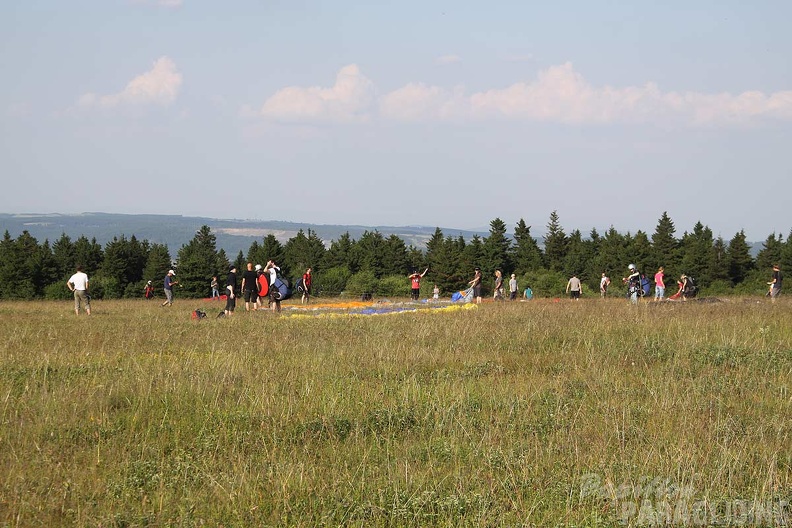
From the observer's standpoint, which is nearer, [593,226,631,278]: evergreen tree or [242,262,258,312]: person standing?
[242,262,258,312]: person standing

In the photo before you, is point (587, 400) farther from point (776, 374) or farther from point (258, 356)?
point (258, 356)

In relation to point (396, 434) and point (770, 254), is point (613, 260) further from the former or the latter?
point (396, 434)

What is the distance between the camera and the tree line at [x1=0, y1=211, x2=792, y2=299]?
81125 millimetres

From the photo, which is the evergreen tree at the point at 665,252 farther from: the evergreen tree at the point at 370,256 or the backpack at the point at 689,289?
the backpack at the point at 689,289

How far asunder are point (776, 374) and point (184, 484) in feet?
A: 29.4

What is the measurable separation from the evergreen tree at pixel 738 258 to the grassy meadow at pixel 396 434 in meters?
82.9

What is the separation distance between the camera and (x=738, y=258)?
300ft

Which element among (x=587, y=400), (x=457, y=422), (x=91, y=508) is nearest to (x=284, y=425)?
(x=457, y=422)

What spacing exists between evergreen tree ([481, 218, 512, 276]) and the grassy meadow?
77.1 meters

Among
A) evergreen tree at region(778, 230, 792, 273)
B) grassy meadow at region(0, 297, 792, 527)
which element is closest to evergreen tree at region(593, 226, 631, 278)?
evergreen tree at region(778, 230, 792, 273)

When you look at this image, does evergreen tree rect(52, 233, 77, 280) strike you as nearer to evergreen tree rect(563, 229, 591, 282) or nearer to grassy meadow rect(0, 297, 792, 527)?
evergreen tree rect(563, 229, 591, 282)

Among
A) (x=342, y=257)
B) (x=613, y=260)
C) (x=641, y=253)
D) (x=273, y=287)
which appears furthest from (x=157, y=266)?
(x=273, y=287)

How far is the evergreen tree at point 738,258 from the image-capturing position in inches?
3573

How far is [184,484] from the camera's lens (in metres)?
6.36
